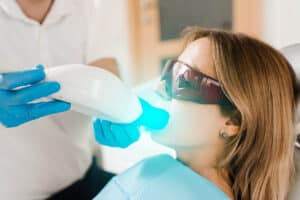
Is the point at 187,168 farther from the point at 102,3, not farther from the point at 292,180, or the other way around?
the point at 102,3

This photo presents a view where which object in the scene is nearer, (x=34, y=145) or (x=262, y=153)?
(x=262, y=153)

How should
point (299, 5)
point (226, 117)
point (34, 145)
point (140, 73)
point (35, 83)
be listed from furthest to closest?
→ point (140, 73) → point (299, 5) → point (34, 145) → point (226, 117) → point (35, 83)

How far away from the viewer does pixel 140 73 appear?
2.99 meters

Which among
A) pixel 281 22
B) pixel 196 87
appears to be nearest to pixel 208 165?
pixel 196 87

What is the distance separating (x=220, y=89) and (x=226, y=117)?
0.07m

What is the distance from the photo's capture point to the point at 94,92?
0.94m

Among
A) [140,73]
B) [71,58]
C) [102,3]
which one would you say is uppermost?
[102,3]

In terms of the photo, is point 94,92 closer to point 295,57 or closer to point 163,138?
point 163,138

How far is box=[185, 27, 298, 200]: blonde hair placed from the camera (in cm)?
98

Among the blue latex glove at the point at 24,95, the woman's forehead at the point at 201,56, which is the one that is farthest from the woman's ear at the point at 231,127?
the blue latex glove at the point at 24,95

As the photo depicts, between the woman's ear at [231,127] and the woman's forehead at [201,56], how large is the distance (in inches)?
4.3

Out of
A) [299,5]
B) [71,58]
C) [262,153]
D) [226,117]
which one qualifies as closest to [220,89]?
[226,117]

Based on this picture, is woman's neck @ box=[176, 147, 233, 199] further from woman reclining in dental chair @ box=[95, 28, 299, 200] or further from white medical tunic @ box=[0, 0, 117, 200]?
white medical tunic @ box=[0, 0, 117, 200]

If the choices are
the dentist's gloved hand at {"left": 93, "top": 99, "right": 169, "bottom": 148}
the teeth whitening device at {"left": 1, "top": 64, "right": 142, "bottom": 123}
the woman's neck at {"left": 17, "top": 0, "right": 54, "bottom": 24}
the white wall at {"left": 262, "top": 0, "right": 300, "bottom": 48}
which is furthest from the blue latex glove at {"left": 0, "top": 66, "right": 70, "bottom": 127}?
the white wall at {"left": 262, "top": 0, "right": 300, "bottom": 48}
